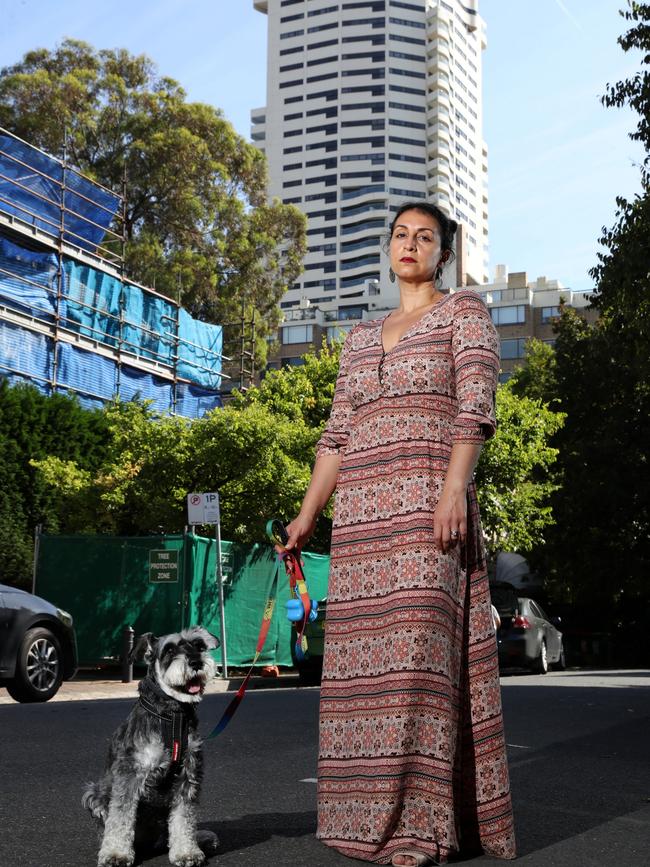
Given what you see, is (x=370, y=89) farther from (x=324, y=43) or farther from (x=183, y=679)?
(x=183, y=679)

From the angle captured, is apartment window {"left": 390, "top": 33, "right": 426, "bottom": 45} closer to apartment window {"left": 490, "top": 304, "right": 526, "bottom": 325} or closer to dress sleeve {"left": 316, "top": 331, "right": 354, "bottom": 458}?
apartment window {"left": 490, "top": 304, "right": 526, "bottom": 325}

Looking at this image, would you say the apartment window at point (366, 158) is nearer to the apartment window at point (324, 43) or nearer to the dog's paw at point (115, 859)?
the apartment window at point (324, 43)

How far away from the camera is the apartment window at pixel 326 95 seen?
509 ft

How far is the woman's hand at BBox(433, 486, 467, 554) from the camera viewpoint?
4203 millimetres

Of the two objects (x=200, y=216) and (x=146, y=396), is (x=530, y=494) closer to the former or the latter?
(x=146, y=396)

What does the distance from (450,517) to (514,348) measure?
302 ft

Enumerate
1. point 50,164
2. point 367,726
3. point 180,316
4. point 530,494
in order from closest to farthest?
point 367,726
point 530,494
point 50,164
point 180,316

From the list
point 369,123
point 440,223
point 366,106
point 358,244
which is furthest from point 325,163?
point 440,223

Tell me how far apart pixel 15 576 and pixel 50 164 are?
1761cm

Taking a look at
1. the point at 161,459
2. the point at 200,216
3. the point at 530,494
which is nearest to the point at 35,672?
the point at 161,459

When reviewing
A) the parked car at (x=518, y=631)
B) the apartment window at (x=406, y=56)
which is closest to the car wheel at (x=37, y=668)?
the parked car at (x=518, y=631)

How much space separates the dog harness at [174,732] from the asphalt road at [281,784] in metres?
0.41

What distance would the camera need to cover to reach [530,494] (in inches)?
1120

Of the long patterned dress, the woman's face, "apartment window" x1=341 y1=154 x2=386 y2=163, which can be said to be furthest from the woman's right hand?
"apartment window" x1=341 y1=154 x2=386 y2=163
